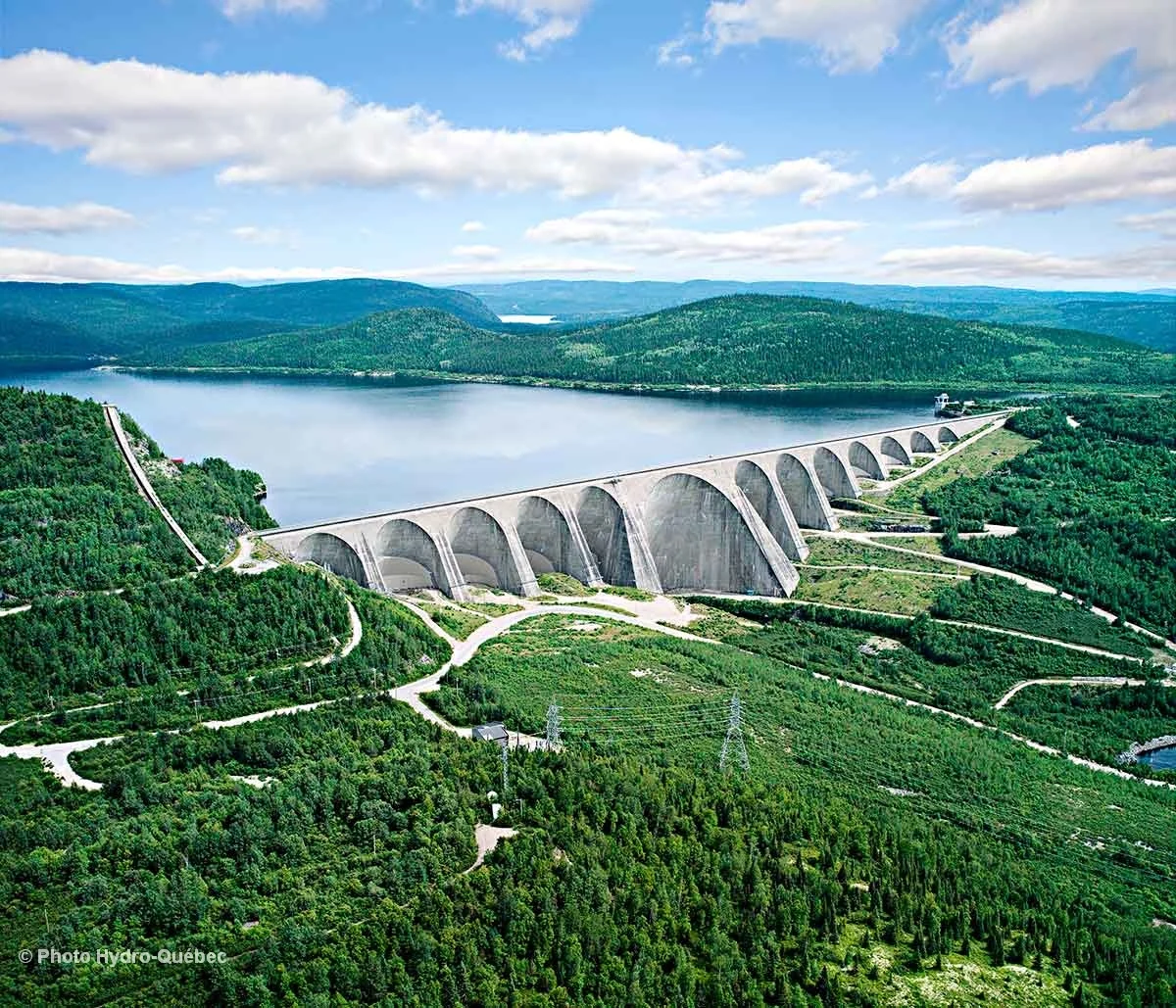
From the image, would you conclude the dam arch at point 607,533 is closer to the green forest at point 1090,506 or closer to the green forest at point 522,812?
the green forest at point 522,812

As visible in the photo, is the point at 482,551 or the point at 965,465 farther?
the point at 965,465

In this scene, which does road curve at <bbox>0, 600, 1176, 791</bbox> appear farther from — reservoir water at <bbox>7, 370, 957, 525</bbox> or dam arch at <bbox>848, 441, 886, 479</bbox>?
dam arch at <bbox>848, 441, 886, 479</bbox>

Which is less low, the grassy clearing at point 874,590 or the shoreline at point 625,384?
the shoreline at point 625,384

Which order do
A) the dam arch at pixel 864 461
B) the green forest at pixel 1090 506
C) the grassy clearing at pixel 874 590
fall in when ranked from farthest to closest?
1. the dam arch at pixel 864 461
2. the green forest at pixel 1090 506
3. the grassy clearing at pixel 874 590

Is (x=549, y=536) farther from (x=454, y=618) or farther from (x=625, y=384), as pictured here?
(x=625, y=384)

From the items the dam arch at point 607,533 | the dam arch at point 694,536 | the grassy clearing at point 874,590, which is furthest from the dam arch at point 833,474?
the dam arch at point 607,533

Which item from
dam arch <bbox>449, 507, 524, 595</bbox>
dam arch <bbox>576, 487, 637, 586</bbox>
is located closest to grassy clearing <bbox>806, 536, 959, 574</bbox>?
dam arch <bbox>576, 487, 637, 586</bbox>

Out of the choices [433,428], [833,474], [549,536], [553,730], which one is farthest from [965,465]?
[553,730]

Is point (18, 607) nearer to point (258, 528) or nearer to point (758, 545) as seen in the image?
point (258, 528)
